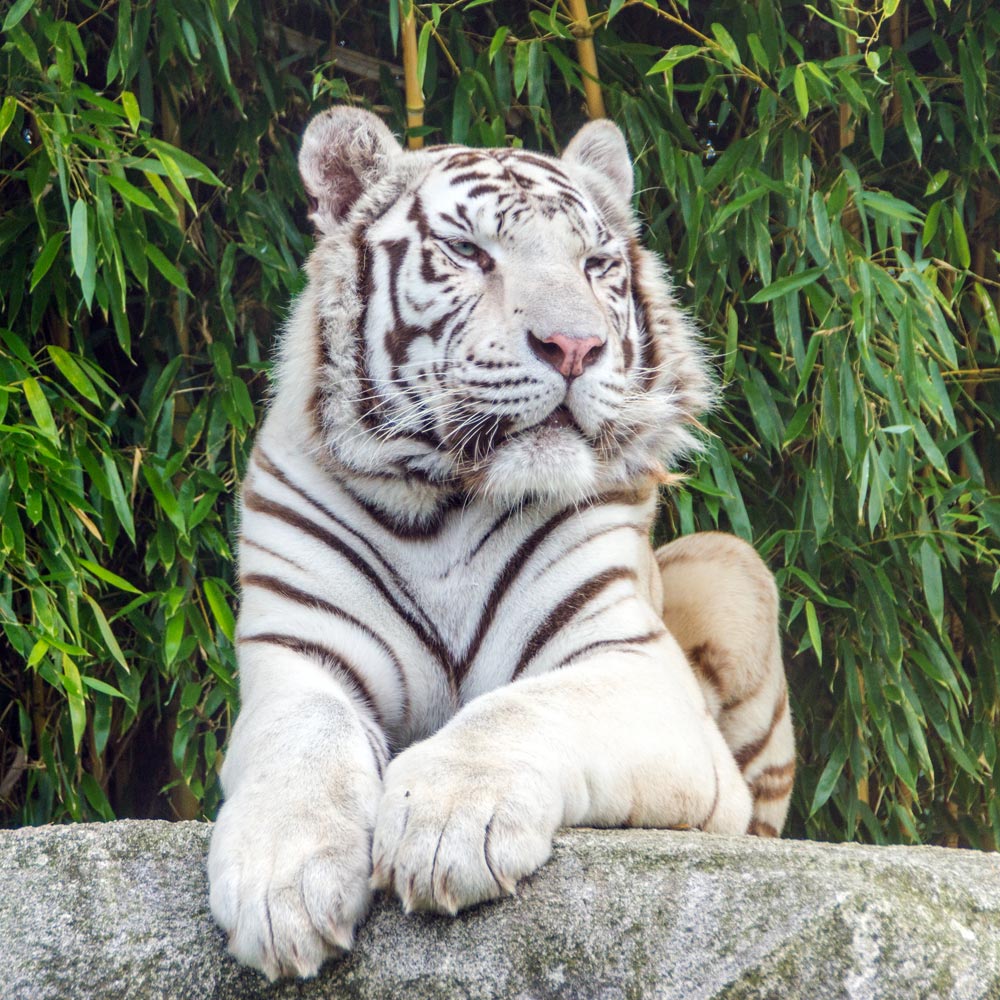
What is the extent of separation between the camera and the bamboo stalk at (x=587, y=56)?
2.94 meters

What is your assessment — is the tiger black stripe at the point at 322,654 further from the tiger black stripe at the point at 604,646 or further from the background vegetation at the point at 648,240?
the background vegetation at the point at 648,240

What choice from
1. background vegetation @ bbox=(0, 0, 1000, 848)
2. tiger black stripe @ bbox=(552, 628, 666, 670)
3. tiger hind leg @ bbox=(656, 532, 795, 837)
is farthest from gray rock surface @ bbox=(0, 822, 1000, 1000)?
background vegetation @ bbox=(0, 0, 1000, 848)

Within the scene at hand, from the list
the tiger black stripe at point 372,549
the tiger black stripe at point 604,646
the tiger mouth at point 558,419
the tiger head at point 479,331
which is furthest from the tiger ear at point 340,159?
the tiger black stripe at point 604,646

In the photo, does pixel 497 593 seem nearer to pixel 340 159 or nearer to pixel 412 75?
pixel 340 159

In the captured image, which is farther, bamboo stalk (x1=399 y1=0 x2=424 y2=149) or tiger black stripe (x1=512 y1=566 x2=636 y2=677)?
bamboo stalk (x1=399 y1=0 x2=424 y2=149)

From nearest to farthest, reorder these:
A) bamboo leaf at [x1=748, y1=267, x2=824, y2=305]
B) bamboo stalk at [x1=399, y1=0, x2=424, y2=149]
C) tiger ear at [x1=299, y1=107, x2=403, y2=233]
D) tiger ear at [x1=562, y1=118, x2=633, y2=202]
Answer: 1. tiger ear at [x1=299, y1=107, x2=403, y2=233]
2. tiger ear at [x1=562, y1=118, x2=633, y2=202]
3. bamboo leaf at [x1=748, y1=267, x2=824, y2=305]
4. bamboo stalk at [x1=399, y1=0, x2=424, y2=149]

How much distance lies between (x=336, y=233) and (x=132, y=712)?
1336mm

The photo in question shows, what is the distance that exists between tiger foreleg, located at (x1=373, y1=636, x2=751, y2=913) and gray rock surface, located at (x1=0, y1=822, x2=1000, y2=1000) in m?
0.05

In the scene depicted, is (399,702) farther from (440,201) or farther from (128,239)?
(128,239)

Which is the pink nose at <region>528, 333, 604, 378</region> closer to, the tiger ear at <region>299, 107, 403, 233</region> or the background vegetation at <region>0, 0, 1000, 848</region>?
the tiger ear at <region>299, 107, 403, 233</region>

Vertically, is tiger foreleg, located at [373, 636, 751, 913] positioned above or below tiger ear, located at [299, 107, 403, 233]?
below

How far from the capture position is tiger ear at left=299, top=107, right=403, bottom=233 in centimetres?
205

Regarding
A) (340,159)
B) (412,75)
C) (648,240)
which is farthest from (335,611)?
(648,240)

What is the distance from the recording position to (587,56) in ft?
9.77
